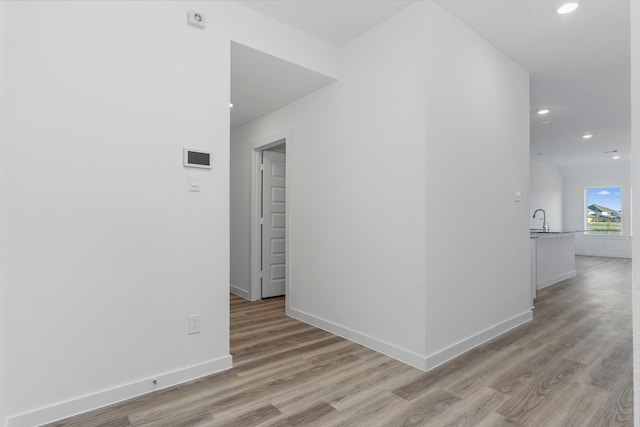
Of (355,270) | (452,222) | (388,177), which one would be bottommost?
(355,270)

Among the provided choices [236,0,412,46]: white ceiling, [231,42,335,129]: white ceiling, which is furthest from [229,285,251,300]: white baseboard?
[236,0,412,46]: white ceiling

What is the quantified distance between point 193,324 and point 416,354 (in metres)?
1.64

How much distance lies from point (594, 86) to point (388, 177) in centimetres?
337

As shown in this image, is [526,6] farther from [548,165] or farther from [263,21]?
[548,165]

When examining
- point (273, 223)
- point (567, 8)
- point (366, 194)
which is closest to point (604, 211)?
point (567, 8)

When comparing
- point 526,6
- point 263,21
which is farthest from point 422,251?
point 263,21

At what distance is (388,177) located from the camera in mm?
2879

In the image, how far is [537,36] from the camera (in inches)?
122

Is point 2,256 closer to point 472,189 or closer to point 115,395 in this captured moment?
point 115,395

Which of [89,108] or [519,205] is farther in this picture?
[519,205]

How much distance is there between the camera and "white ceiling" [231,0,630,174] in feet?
8.91

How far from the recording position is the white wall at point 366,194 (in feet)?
8.77

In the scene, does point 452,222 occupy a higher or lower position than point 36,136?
lower

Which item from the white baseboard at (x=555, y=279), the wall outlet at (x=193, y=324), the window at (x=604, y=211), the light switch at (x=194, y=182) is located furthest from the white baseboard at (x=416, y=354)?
the window at (x=604, y=211)
